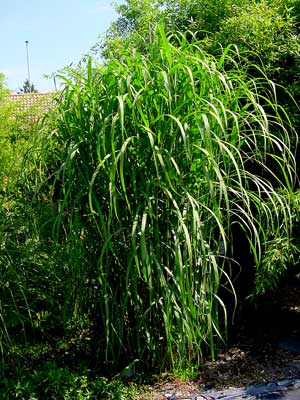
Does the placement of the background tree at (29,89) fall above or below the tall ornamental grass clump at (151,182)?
above

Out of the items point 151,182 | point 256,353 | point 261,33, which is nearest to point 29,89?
point 261,33

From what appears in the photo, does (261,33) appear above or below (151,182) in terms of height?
above

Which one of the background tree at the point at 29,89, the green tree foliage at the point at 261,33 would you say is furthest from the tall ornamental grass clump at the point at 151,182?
the background tree at the point at 29,89

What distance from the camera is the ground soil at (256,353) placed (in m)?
2.85

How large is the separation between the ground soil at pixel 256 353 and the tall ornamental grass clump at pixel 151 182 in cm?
22

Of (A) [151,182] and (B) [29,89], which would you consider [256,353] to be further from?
(B) [29,89]

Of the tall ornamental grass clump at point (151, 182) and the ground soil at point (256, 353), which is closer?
the tall ornamental grass clump at point (151, 182)

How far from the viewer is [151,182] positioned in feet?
8.06

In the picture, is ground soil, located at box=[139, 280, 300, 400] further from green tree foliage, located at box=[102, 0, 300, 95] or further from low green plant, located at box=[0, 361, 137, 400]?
green tree foliage, located at box=[102, 0, 300, 95]

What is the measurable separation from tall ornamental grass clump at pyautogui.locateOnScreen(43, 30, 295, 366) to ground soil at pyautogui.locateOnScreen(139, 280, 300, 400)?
0.73 feet

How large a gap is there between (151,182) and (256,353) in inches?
54.5

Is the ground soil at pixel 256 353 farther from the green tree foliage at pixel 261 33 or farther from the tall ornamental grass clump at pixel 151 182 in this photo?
the green tree foliage at pixel 261 33

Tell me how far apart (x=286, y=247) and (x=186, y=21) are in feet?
6.86

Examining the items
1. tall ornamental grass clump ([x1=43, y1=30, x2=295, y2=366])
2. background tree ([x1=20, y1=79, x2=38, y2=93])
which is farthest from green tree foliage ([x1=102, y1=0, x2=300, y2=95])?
background tree ([x1=20, y1=79, x2=38, y2=93])
